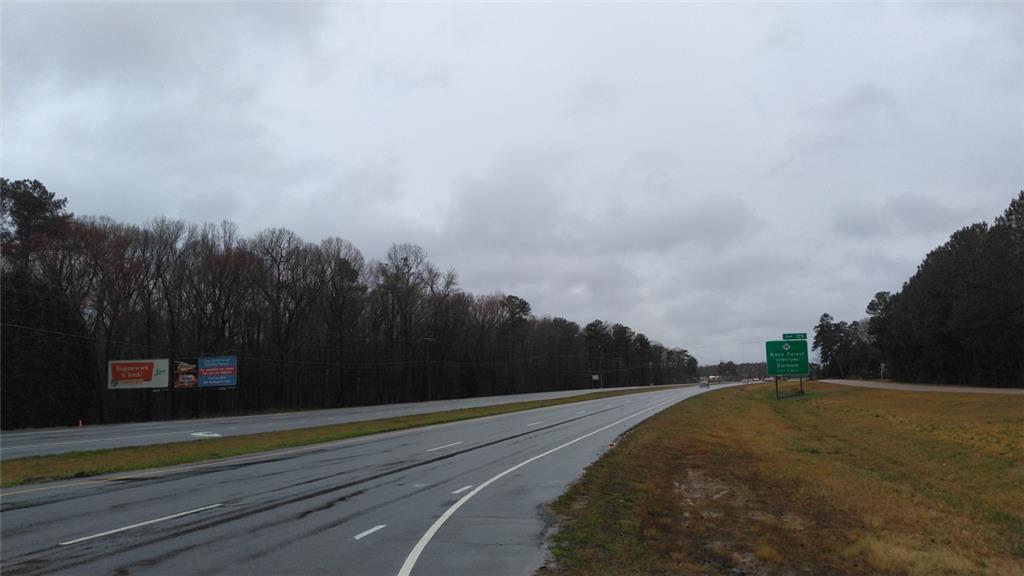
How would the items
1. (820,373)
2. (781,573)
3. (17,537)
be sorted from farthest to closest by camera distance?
(820,373)
(17,537)
(781,573)

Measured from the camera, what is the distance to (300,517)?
1038 centimetres

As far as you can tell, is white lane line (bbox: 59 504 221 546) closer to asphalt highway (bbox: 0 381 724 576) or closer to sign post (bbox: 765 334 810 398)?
asphalt highway (bbox: 0 381 724 576)

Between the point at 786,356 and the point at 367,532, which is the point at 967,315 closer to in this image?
the point at 786,356

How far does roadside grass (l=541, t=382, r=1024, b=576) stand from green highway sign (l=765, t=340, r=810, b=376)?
36895mm

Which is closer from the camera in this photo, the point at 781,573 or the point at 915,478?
the point at 781,573

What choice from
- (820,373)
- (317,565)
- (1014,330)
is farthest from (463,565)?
(820,373)

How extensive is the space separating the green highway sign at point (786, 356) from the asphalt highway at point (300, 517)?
164 feet

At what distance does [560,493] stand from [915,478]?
35.5 feet

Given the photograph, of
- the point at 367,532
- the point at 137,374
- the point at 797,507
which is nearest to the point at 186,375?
the point at 137,374

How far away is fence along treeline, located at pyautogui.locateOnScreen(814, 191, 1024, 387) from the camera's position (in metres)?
59.9

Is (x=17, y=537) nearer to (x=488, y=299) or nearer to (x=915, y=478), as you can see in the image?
(x=915, y=478)

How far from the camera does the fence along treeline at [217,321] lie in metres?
55.5

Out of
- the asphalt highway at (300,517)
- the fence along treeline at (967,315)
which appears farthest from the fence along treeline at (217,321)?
the fence along treeline at (967,315)

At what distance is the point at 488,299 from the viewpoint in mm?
126125
